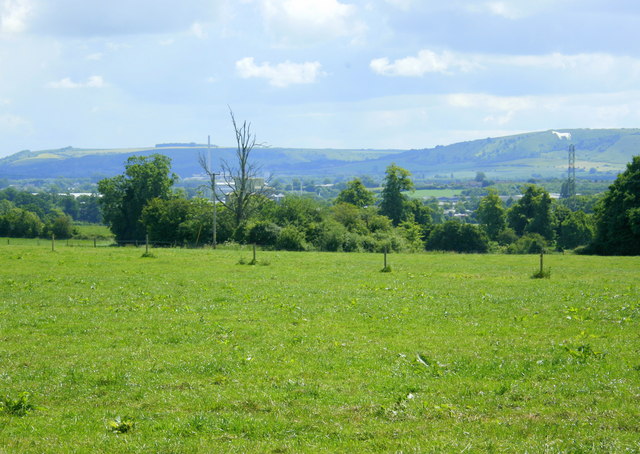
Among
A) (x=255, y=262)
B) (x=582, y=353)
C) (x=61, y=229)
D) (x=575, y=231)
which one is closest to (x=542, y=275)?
(x=255, y=262)

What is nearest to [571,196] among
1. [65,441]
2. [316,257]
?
[316,257]

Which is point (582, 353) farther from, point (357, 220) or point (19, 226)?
point (19, 226)

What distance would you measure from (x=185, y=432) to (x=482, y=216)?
11905 centimetres

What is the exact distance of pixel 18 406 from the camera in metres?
11.0

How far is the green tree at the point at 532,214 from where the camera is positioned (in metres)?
112

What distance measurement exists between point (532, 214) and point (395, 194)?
27.5 meters

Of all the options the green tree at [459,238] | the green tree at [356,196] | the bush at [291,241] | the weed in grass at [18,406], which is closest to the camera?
the weed in grass at [18,406]

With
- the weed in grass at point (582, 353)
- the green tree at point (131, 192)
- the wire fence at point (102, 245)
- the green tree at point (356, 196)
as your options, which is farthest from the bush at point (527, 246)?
the weed in grass at point (582, 353)

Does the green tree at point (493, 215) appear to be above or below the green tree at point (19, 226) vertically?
above

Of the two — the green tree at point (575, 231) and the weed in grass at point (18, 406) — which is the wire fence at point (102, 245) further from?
the green tree at point (575, 231)

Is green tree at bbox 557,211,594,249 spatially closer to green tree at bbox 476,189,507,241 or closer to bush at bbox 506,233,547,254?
bush at bbox 506,233,547,254

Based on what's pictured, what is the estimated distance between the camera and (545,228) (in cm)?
11194

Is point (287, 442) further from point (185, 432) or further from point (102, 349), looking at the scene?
point (102, 349)

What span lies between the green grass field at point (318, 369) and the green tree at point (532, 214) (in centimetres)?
8813
